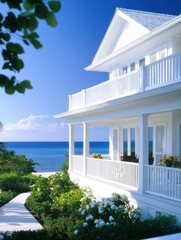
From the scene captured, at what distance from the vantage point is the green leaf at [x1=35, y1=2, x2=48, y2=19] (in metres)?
2.59

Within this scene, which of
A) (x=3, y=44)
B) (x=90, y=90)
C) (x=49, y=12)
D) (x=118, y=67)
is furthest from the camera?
(x=118, y=67)

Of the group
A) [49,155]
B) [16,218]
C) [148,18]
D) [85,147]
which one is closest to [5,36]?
[16,218]

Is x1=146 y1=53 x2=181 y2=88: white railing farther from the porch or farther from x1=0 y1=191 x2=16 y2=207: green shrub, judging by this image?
x1=0 y1=191 x2=16 y2=207: green shrub

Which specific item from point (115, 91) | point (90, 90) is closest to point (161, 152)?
point (115, 91)

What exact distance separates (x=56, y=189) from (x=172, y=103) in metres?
8.09

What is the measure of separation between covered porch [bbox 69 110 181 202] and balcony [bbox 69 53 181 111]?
3.67ft

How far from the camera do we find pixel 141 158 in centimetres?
1341

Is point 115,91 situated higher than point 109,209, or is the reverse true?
point 115,91

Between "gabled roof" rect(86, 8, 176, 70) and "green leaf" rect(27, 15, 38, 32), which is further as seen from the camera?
"gabled roof" rect(86, 8, 176, 70)

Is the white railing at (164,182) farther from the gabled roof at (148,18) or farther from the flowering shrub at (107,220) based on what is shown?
the gabled roof at (148,18)

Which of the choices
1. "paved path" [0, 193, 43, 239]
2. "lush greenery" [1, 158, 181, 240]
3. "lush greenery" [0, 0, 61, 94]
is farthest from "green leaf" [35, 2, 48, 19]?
"paved path" [0, 193, 43, 239]

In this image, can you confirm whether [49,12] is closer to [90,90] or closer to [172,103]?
[172,103]

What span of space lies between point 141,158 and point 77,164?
25.9ft

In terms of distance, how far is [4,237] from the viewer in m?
11.0
